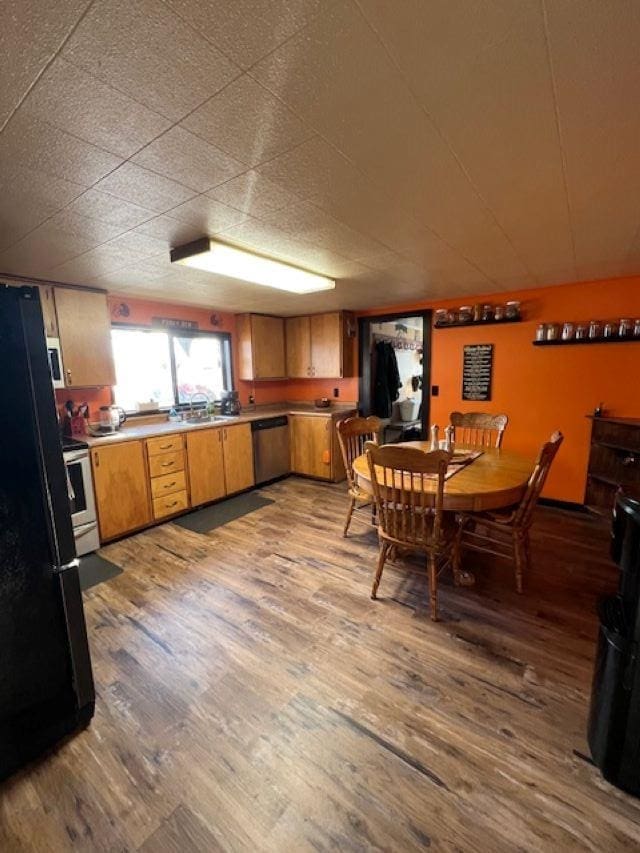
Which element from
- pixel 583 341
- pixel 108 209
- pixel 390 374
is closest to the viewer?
pixel 108 209

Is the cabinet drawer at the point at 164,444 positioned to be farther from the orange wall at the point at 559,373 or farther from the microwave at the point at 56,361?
the orange wall at the point at 559,373

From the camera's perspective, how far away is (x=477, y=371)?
399 centimetres

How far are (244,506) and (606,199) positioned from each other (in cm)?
370

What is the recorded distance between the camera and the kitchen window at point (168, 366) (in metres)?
3.83

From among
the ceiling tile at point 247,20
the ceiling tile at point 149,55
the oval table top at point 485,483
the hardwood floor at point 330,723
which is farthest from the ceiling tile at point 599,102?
the hardwood floor at point 330,723

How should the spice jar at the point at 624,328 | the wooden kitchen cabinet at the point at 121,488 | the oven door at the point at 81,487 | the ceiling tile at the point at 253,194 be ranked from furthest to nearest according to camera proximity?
the spice jar at the point at 624,328 → the wooden kitchen cabinet at the point at 121,488 → the oven door at the point at 81,487 → the ceiling tile at the point at 253,194

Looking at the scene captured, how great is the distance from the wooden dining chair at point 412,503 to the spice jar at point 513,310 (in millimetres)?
2334

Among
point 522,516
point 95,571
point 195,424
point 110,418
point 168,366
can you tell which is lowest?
point 95,571

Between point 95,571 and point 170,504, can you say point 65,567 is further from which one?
point 170,504

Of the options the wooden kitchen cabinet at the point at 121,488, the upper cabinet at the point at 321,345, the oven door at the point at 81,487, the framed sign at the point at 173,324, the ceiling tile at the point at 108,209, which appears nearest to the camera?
the ceiling tile at the point at 108,209

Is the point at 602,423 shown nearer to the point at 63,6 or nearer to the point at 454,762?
the point at 454,762

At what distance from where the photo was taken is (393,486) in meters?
2.07

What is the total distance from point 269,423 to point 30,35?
386cm

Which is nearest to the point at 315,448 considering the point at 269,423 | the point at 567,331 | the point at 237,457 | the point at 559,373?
the point at 269,423
